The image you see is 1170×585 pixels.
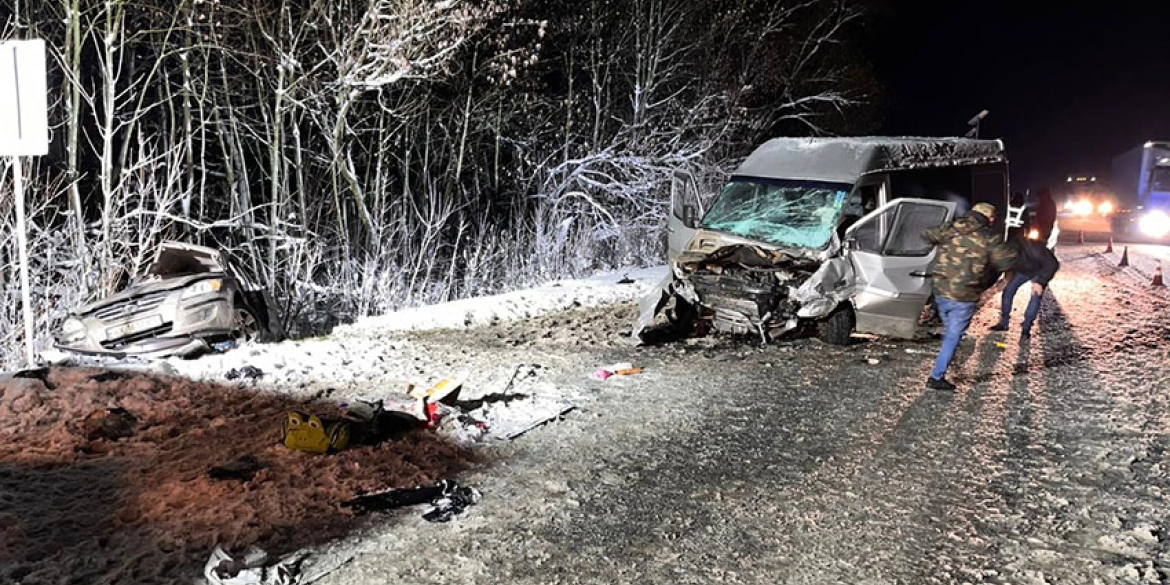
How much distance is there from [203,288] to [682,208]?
5.71 m

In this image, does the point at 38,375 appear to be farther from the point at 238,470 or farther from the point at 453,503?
the point at 453,503

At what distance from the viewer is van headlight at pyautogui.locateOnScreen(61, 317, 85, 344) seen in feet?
27.3

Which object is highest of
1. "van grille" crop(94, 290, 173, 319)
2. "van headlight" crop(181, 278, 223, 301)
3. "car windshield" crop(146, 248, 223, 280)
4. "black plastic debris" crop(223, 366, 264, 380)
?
"car windshield" crop(146, 248, 223, 280)

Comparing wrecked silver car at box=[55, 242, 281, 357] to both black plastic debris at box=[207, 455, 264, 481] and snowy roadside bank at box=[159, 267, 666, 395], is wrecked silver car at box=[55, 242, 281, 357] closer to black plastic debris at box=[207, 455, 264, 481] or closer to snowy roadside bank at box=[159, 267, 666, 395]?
snowy roadside bank at box=[159, 267, 666, 395]

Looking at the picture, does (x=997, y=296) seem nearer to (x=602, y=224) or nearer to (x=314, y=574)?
(x=602, y=224)

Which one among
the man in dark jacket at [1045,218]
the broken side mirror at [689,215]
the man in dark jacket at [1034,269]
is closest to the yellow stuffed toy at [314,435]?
the broken side mirror at [689,215]

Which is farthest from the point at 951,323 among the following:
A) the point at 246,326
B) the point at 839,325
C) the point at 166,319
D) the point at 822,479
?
the point at 166,319

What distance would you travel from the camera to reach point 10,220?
9953mm

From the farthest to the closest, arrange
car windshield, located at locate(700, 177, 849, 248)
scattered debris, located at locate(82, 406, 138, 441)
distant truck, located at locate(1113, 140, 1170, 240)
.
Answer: distant truck, located at locate(1113, 140, 1170, 240), car windshield, located at locate(700, 177, 849, 248), scattered debris, located at locate(82, 406, 138, 441)

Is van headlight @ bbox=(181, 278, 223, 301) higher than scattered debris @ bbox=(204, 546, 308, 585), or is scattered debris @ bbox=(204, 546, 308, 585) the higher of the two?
van headlight @ bbox=(181, 278, 223, 301)

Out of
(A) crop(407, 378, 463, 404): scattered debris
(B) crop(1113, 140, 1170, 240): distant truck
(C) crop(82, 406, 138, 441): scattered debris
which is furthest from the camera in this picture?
(B) crop(1113, 140, 1170, 240): distant truck

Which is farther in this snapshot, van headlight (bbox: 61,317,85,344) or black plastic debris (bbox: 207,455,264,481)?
van headlight (bbox: 61,317,85,344)

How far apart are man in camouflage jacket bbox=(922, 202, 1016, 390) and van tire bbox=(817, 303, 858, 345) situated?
5.00ft

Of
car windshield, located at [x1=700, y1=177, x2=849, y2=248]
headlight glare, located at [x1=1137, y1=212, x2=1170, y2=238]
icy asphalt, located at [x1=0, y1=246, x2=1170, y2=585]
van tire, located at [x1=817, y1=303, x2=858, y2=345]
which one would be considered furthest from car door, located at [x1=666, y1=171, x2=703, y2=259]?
headlight glare, located at [x1=1137, y1=212, x2=1170, y2=238]
